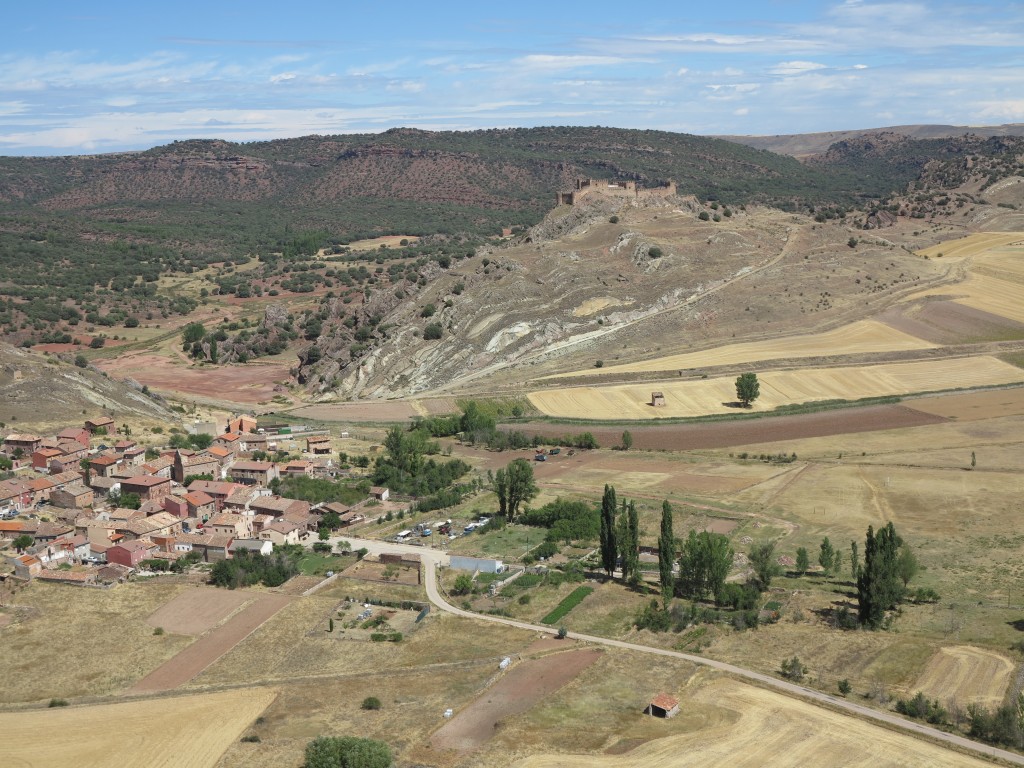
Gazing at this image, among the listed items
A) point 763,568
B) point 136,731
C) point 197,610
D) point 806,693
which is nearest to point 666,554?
point 763,568

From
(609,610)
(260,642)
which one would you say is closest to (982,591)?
(609,610)

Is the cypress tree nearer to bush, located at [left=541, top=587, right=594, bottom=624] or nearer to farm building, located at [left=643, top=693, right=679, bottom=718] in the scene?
bush, located at [left=541, top=587, right=594, bottom=624]

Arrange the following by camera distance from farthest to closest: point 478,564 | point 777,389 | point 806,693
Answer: point 777,389 → point 478,564 → point 806,693

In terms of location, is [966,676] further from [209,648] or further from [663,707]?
[209,648]

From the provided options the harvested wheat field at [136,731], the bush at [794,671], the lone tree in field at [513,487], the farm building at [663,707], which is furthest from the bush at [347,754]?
the lone tree in field at [513,487]

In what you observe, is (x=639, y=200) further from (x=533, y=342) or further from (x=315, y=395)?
(x=315, y=395)

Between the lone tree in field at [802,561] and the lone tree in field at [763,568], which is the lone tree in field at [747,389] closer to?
the lone tree in field at [802,561]

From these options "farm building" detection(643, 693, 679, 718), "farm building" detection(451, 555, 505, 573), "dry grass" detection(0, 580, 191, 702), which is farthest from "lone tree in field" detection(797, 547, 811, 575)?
"dry grass" detection(0, 580, 191, 702)
